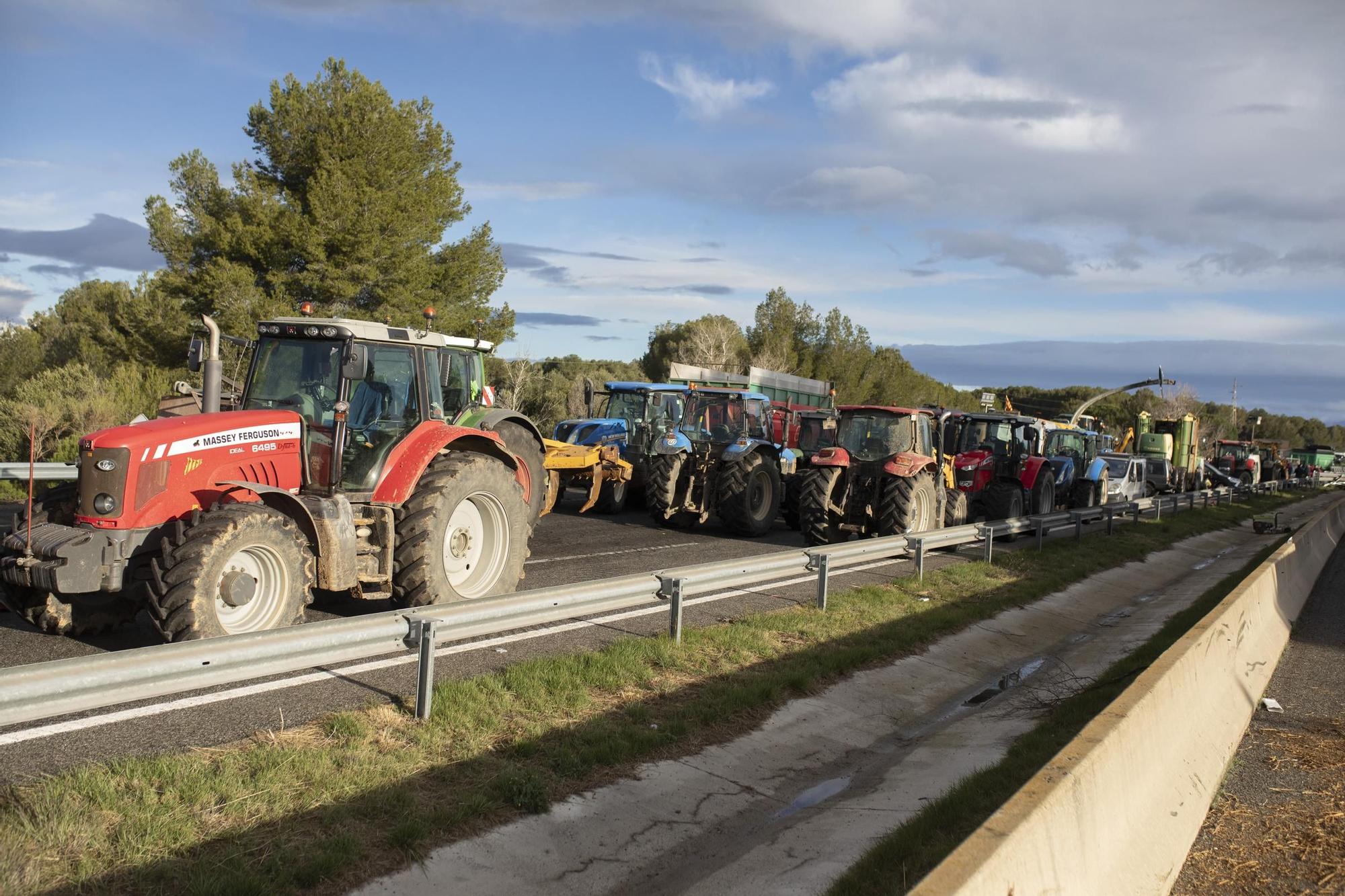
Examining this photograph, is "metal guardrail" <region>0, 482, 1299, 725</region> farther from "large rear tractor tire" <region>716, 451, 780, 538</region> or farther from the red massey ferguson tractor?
"large rear tractor tire" <region>716, 451, 780, 538</region>

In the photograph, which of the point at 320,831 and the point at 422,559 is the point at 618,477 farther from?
the point at 320,831

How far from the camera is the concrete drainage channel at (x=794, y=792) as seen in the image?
175 inches

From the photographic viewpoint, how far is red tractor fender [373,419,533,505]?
7.84m

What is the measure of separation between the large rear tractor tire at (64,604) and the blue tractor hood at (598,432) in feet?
35.8

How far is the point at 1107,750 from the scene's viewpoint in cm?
426

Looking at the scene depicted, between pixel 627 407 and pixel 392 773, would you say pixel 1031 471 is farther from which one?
pixel 392 773

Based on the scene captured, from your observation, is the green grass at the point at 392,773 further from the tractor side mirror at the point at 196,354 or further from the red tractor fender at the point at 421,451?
the tractor side mirror at the point at 196,354

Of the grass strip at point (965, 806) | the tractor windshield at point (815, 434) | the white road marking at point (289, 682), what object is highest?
the tractor windshield at point (815, 434)

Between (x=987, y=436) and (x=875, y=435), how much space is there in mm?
4821

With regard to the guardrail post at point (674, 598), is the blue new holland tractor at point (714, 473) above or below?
above

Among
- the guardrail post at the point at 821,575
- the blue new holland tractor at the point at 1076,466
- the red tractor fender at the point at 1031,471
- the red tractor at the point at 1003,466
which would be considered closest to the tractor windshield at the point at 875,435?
the red tractor at the point at 1003,466

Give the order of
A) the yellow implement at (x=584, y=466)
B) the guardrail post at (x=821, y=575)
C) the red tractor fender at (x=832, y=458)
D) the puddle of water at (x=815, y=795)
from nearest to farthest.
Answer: the puddle of water at (x=815, y=795) → the guardrail post at (x=821, y=575) → the red tractor fender at (x=832, y=458) → the yellow implement at (x=584, y=466)

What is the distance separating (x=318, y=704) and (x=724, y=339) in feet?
149

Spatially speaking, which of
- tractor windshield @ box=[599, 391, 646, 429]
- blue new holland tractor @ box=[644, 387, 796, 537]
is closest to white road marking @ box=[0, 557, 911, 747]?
blue new holland tractor @ box=[644, 387, 796, 537]
